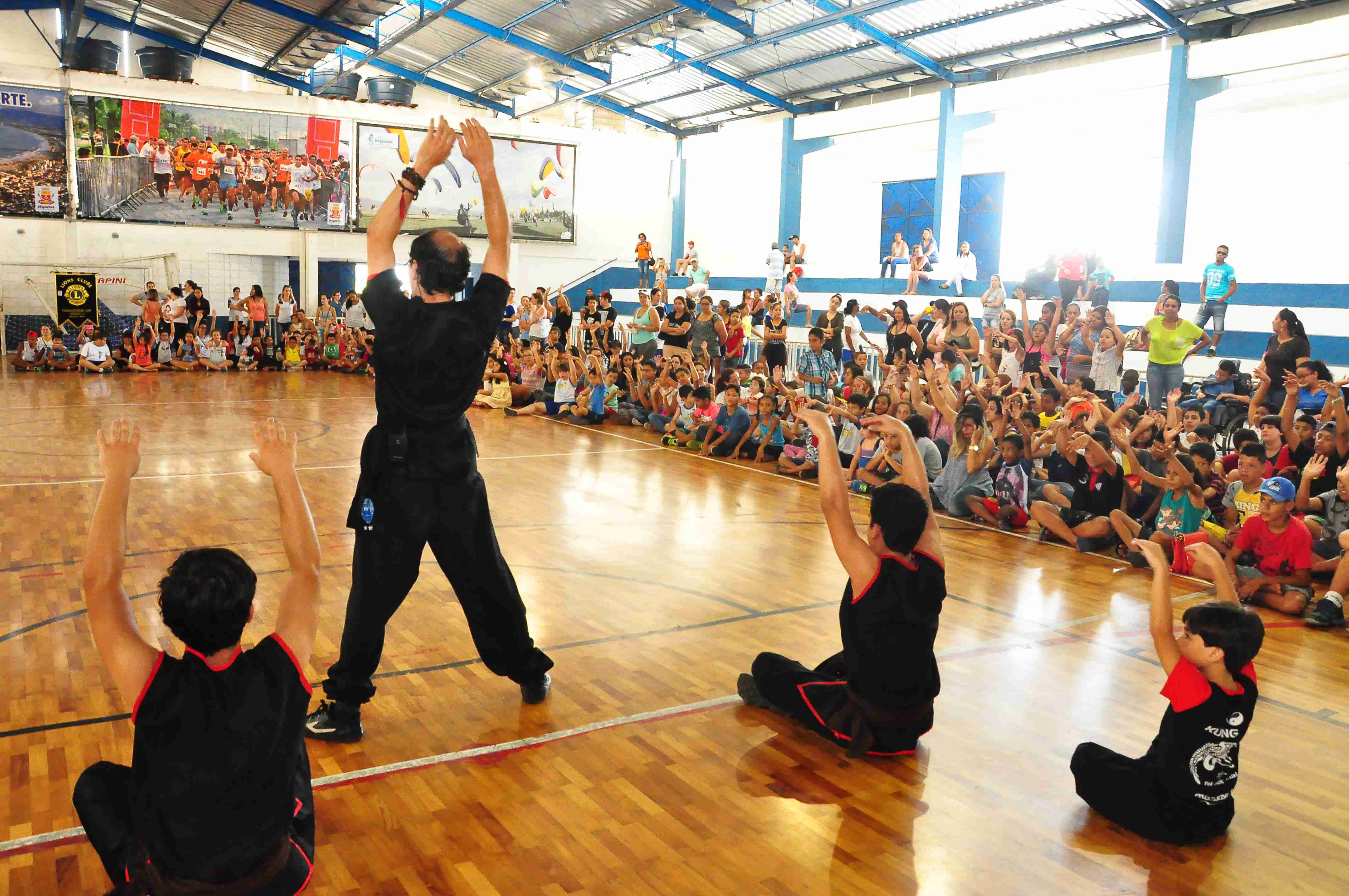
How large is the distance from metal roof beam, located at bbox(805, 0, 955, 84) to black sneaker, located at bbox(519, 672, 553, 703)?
16912mm

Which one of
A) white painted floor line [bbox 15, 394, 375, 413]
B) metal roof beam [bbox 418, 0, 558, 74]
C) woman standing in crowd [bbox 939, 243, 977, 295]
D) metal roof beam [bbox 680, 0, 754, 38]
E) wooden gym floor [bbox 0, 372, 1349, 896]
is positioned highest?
metal roof beam [bbox 418, 0, 558, 74]

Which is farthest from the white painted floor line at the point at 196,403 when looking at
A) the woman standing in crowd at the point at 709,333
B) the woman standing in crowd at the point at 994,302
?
the woman standing in crowd at the point at 994,302

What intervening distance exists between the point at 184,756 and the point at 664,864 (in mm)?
1459

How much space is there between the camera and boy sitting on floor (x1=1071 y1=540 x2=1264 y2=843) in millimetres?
3164

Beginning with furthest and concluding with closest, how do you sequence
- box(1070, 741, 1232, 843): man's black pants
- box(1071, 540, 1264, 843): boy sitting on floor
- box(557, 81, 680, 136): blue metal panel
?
box(557, 81, 680, 136): blue metal panel → box(1070, 741, 1232, 843): man's black pants → box(1071, 540, 1264, 843): boy sitting on floor

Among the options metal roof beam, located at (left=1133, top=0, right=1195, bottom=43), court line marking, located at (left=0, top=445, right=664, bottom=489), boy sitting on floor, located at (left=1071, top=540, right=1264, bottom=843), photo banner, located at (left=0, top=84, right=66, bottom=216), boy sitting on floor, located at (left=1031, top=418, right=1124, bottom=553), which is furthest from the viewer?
photo banner, located at (left=0, top=84, right=66, bottom=216)

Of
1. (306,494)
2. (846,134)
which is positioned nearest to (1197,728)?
Answer: (306,494)

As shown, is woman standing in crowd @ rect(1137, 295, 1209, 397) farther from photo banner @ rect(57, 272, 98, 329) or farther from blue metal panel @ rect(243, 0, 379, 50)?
photo banner @ rect(57, 272, 98, 329)

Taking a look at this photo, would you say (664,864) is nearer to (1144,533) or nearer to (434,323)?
(434,323)

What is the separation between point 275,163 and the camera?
2341 cm

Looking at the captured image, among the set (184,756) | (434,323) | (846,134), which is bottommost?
(184,756)

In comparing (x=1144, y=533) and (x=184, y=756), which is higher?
(x=184, y=756)

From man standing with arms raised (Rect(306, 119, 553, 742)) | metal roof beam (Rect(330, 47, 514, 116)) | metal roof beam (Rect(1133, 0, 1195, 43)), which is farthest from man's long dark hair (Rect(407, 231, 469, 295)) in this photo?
metal roof beam (Rect(330, 47, 514, 116))

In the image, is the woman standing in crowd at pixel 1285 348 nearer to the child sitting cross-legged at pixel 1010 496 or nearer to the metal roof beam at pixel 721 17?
the child sitting cross-legged at pixel 1010 496
